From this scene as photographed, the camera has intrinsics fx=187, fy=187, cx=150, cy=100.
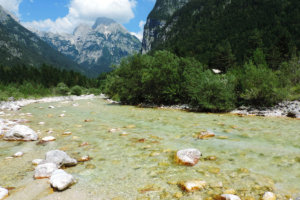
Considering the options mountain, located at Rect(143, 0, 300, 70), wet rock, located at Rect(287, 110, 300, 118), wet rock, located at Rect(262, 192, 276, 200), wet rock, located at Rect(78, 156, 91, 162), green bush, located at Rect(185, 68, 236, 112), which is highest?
mountain, located at Rect(143, 0, 300, 70)

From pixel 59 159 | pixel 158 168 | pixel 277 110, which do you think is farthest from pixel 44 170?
pixel 277 110

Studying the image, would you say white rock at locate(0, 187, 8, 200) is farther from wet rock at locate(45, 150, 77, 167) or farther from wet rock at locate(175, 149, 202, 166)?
wet rock at locate(175, 149, 202, 166)

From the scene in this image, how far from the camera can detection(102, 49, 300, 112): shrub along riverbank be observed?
67.6ft

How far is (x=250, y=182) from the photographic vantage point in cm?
496

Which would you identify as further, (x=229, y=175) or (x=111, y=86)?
(x=111, y=86)

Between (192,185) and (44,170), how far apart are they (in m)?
4.12

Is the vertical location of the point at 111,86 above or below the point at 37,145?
above

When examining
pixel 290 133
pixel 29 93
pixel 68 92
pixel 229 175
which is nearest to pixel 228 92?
pixel 290 133

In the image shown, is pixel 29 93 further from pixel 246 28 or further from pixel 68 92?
pixel 246 28

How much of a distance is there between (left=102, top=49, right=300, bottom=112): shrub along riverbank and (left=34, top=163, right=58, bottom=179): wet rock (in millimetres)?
17666

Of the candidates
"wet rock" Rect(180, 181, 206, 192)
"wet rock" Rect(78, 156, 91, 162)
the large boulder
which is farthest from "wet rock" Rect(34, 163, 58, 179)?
the large boulder

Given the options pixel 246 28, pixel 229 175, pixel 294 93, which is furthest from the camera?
pixel 246 28

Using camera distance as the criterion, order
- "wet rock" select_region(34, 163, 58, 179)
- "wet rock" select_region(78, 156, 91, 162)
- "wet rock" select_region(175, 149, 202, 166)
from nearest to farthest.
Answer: "wet rock" select_region(34, 163, 58, 179), "wet rock" select_region(175, 149, 202, 166), "wet rock" select_region(78, 156, 91, 162)

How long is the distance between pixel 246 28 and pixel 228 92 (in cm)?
9389
